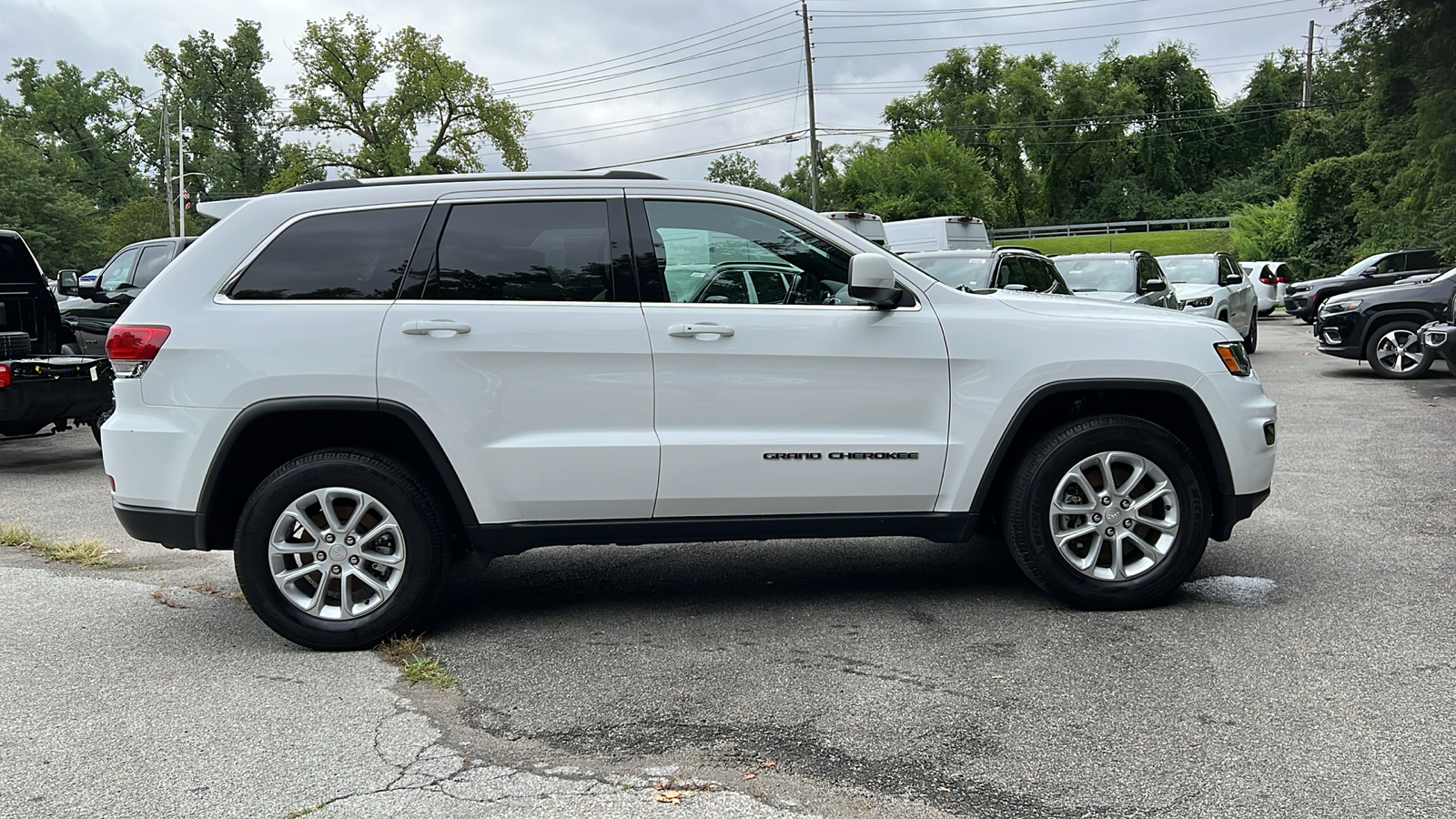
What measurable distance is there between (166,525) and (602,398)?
1.79 m

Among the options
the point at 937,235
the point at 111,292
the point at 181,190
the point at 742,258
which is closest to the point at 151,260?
the point at 111,292

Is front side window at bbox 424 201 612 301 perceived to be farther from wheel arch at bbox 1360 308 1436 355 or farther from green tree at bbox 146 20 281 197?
green tree at bbox 146 20 281 197

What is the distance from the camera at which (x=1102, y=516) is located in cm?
473

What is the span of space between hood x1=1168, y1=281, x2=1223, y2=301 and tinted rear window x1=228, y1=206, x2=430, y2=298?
43.8 ft

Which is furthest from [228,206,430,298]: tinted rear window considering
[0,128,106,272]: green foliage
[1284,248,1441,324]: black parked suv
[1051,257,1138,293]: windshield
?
[0,128,106,272]: green foliage

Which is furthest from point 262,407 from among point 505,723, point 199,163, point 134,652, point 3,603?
point 199,163

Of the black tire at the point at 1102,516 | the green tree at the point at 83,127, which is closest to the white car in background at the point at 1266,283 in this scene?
the black tire at the point at 1102,516

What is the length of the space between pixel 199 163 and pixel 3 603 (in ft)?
257

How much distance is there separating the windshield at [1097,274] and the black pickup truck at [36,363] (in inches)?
390

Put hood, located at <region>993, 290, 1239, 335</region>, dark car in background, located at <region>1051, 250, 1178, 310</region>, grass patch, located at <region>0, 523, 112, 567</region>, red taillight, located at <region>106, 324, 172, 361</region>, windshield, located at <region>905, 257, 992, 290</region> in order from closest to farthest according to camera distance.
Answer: red taillight, located at <region>106, 324, 172, 361</region> → hood, located at <region>993, 290, 1239, 335</region> → grass patch, located at <region>0, 523, 112, 567</region> → windshield, located at <region>905, 257, 992, 290</region> → dark car in background, located at <region>1051, 250, 1178, 310</region>

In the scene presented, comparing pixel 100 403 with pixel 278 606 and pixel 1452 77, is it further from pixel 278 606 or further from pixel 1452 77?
pixel 1452 77

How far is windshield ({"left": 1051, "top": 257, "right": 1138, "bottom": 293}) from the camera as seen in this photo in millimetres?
13148

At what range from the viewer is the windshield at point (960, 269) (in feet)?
36.7

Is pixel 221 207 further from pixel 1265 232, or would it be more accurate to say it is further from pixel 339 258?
pixel 1265 232
